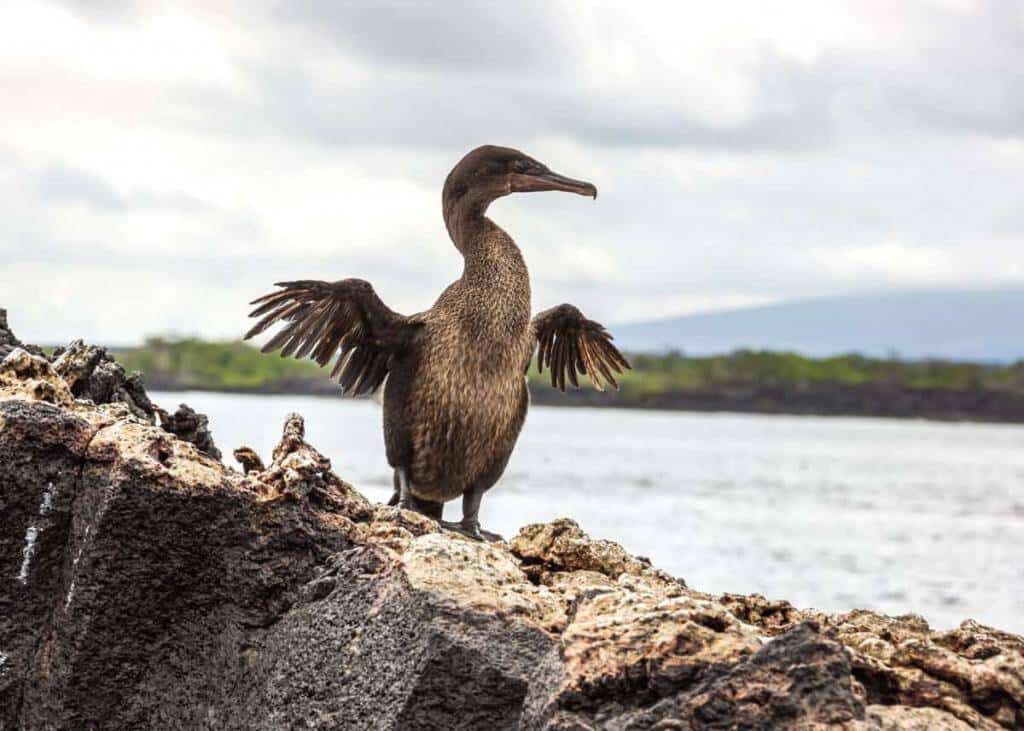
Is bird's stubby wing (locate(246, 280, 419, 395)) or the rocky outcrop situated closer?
the rocky outcrop

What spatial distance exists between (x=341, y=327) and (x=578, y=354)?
5.55 ft

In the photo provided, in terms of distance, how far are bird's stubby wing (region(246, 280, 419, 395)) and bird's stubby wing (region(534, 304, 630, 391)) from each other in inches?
43.5

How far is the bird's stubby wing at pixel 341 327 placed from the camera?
7.42m

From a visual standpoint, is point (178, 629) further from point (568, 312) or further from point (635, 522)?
point (635, 522)

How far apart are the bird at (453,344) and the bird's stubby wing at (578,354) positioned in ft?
2.33

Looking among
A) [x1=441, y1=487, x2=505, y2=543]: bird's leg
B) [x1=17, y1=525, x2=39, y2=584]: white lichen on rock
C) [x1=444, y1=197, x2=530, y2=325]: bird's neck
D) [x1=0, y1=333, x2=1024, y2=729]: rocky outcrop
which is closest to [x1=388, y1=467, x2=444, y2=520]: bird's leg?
[x1=441, y1=487, x2=505, y2=543]: bird's leg

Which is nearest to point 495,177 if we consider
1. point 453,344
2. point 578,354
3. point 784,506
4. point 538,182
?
point 538,182

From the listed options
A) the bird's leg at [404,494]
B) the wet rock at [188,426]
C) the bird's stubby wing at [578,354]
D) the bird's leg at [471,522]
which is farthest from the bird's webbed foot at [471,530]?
the bird's stubby wing at [578,354]

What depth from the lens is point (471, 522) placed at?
755 centimetres

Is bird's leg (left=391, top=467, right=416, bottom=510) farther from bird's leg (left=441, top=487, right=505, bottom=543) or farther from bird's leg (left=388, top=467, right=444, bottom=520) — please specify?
bird's leg (left=441, top=487, right=505, bottom=543)

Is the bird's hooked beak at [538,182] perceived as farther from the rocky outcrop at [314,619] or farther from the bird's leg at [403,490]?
the rocky outcrop at [314,619]

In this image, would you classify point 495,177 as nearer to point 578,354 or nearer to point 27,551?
point 578,354

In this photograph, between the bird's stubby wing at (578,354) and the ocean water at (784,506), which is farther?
the ocean water at (784,506)

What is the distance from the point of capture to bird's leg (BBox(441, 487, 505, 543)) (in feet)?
23.2
